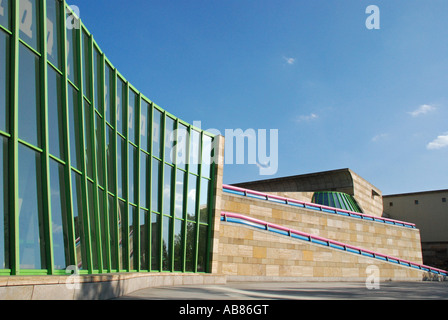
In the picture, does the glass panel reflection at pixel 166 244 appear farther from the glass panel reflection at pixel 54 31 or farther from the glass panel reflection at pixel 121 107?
the glass panel reflection at pixel 54 31

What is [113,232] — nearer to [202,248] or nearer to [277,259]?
[202,248]

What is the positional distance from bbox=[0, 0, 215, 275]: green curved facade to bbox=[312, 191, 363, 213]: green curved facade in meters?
20.8

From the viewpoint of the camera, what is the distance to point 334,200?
38125 millimetres

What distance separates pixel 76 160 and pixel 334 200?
3068cm

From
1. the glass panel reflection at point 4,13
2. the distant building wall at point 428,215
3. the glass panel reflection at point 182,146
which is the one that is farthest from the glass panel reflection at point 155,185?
the distant building wall at point 428,215

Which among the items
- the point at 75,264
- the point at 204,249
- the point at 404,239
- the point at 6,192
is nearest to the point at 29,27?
the point at 6,192

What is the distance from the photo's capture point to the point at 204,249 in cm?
2139

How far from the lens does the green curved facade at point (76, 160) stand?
877 cm

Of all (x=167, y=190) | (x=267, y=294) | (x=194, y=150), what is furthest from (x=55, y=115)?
(x=194, y=150)

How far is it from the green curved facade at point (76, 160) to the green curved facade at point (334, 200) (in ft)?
68.3

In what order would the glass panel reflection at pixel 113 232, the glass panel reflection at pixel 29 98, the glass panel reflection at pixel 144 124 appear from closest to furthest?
the glass panel reflection at pixel 29 98 → the glass panel reflection at pixel 113 232 → the glass panel reflection at pixel 144 124

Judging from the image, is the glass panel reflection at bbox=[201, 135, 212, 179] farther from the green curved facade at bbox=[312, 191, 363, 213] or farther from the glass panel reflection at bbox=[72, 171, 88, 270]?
the green curved facade at bbox=[312, 191, 363, 213]

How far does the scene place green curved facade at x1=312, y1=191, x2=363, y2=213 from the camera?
3756 cm
